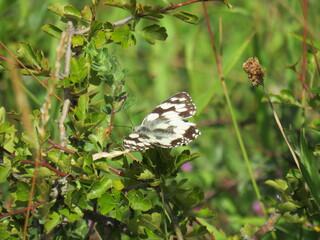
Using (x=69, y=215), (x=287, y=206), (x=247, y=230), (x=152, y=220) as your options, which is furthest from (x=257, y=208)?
(x=69, y=215)

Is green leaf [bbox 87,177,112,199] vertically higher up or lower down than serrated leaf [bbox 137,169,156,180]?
lower down

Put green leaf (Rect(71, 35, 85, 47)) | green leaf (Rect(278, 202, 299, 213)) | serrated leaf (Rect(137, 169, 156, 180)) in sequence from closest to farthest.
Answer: serrated leaf (Rect(137, 169, 156, 180)) < green leaf (Rect(71, 35, 85, 47)) < green leaf (Rect(278, 202, 299, 213))

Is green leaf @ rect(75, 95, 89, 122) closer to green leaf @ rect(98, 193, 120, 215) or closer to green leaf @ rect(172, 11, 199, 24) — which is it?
green leaf @ rect(98, 193, 120, 215)

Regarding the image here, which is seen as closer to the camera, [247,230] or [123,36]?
[123,36]

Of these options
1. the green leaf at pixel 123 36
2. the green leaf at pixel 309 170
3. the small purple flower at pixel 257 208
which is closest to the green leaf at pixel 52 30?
the green leaf at pixel 123 36

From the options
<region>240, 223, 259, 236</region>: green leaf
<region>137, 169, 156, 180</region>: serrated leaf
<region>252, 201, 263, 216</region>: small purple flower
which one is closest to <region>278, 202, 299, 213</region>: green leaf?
<region>240, 223, 259, 236</region>: green leaf

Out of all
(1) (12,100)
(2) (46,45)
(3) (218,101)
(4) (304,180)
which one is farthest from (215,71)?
(4) (304,180)

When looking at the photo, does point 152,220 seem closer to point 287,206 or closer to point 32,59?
point 287,206
